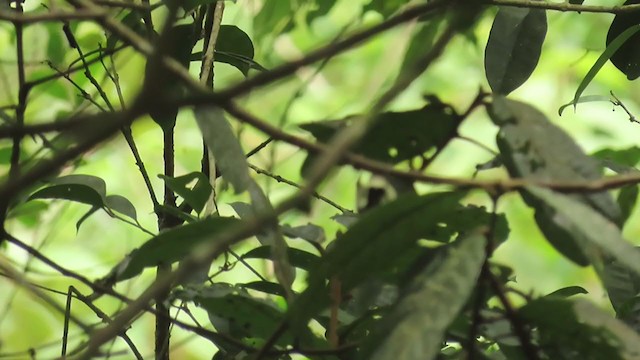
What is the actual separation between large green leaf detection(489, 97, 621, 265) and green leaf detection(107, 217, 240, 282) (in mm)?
137

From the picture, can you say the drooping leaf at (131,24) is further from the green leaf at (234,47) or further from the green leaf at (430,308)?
the green leaf at (430,308)

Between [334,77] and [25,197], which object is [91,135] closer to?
[25,197]

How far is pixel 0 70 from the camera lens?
0.89 metres

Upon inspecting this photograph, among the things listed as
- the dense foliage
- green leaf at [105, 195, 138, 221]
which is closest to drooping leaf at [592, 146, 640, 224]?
the dense foliage

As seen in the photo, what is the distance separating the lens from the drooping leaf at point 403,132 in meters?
0.40

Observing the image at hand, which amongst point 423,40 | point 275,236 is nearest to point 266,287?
point 275,236

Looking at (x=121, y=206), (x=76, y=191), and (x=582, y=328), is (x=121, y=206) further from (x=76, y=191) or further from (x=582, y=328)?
(x=582, y=328)

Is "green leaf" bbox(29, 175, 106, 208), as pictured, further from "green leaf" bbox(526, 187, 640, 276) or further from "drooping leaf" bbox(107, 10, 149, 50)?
"green leaf" bbox(526, 187, 640, 276)

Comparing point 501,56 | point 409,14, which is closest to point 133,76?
point 501,56

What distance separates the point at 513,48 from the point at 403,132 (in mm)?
241

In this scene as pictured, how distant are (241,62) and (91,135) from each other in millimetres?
431

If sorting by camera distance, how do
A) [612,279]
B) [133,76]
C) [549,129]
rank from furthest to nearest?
1. [133,76]
2. [612,279]
3. [549,129]

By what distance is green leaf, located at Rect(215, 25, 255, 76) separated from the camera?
2.24 feet

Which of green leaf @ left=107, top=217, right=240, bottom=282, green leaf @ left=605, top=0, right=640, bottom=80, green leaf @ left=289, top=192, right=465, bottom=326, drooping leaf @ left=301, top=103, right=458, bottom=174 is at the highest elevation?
green leaf @ left=605, top=0, right=640, bottom=80
